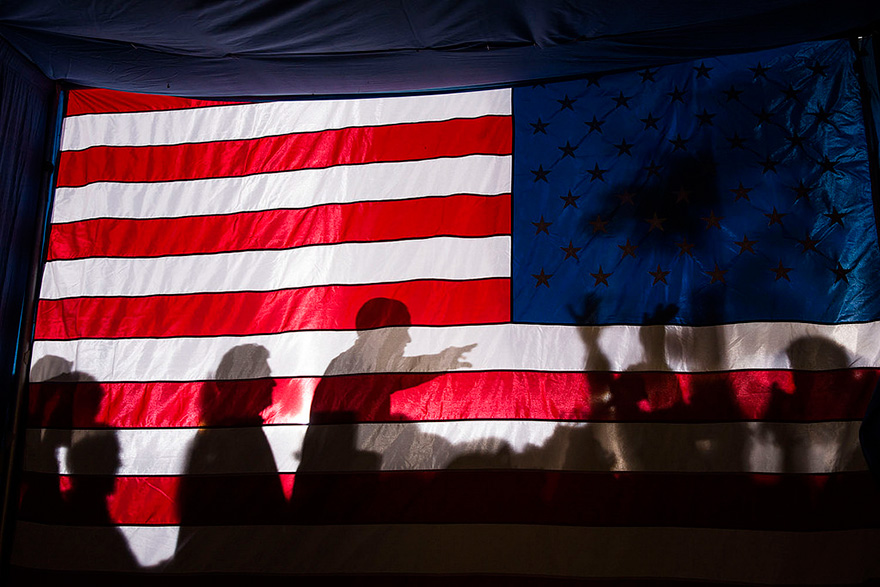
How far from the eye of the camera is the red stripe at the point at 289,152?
2.66 meters

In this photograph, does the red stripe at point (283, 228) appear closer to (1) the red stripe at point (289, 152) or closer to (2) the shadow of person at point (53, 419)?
(1) the red stripe at point (289, 152)

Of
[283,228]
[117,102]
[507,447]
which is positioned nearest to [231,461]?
[283,228]

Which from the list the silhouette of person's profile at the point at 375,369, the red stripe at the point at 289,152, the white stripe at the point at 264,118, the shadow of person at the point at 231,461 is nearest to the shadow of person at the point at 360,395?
Answer: the silhouette of person's profile at the point at 375,369

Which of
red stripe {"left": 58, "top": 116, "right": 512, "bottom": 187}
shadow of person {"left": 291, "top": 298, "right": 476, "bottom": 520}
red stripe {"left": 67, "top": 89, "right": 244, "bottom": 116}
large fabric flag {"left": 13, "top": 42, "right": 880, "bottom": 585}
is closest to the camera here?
large fabric flag {"left": 13, "top": 42, "right": 880, "bottom": 585}

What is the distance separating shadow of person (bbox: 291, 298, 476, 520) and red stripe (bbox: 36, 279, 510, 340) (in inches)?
3.1

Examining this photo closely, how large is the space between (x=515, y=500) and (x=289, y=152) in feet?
5.58

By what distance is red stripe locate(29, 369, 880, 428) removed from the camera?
2.20 meters

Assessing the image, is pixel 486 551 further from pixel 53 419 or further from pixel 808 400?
pixel 53 419

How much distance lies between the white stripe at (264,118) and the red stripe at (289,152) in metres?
0.03

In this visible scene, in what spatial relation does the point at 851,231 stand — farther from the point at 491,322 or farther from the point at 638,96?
the point at 491,322

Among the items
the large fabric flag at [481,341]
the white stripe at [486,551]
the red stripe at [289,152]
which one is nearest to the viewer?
the white stripe at [486,551]

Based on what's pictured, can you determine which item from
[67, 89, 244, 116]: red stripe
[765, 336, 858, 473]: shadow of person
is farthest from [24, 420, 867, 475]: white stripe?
[67, 89, 244, 116]: red stripe

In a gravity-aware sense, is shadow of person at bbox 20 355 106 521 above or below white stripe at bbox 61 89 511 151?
below

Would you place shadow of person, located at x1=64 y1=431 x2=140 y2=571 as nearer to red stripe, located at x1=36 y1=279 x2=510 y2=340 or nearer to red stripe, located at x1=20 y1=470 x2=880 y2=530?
red stripe, located at x1=20 y1=470 x2=880 y2=530
